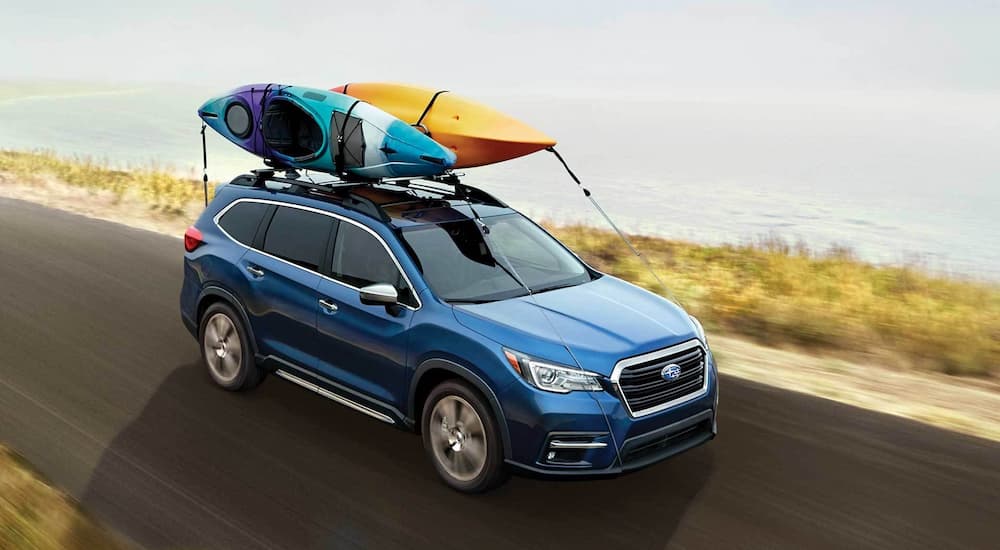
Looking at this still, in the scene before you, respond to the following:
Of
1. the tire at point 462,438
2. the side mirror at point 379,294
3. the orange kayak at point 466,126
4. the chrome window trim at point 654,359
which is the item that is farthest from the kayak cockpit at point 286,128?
the chrome window trim at point 654,359

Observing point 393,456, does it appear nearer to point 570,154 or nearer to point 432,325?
point 432,325

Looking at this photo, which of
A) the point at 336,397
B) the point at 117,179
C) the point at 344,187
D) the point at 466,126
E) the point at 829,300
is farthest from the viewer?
the point at 117,179

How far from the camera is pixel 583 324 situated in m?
5.76

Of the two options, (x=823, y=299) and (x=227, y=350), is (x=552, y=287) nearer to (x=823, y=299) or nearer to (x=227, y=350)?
(x=227, y=350)

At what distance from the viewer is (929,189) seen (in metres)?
45.6

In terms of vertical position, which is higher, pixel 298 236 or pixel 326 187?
pixel 326 187

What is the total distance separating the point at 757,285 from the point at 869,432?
5.46 metres

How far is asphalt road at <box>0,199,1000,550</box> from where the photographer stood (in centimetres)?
532

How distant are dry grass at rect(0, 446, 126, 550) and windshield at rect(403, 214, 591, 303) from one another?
2379 millimetres

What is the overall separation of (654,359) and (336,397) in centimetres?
227

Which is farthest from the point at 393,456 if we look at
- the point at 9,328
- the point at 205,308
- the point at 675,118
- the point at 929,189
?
the point at 675,118

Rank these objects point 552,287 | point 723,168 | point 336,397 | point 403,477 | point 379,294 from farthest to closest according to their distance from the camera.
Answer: point 723,168 → point 336,397 → point 552,287 → point 403,477 → point 379,294

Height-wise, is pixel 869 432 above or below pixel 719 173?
above

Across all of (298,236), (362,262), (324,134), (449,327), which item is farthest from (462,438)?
(324,134)
